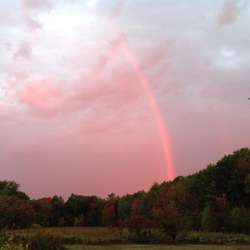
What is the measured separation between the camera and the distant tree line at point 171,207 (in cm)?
7643

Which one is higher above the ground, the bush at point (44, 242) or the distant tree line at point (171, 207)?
the distant tree line at point (171, 207)

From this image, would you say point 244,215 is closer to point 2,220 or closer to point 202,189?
point 202,189

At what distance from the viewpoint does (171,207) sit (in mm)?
76188

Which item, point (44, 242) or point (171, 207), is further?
point (171, 207)

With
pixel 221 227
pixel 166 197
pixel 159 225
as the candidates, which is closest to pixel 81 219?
pixel 166 197

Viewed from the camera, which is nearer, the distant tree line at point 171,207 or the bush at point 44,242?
the bush at point 44,242

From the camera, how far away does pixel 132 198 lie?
14125 centimetres

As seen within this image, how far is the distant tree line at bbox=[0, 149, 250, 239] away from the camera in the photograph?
76431mm

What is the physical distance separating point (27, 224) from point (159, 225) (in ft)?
114

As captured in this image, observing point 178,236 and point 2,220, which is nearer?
point 178,236

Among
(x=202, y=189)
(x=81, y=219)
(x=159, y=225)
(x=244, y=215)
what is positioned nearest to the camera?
(x=159, y=225)

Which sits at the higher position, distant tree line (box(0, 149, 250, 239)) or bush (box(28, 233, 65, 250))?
distant tree line (box(0, 149, 250, 239))

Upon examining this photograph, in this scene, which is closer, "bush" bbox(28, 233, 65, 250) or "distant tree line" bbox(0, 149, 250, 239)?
"bush" bbox(28, 233, 65, 250)

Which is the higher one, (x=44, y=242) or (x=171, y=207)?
(x=171, y=207)
